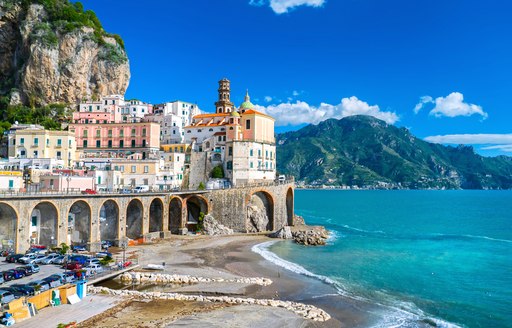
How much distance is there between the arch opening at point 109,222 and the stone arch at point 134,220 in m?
3.85

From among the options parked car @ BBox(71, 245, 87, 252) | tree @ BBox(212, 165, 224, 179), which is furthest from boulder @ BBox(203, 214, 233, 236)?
parked car @ BBox(71, 245, 87, 252)

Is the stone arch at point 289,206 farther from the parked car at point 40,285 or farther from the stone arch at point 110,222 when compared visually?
the parked car at point 40,285

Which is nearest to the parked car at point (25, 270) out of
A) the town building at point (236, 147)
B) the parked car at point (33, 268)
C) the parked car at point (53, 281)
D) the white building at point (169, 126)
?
the parked car at point (33, 268)

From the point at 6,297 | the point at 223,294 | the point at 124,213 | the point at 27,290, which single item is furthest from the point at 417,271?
the point at 6,297

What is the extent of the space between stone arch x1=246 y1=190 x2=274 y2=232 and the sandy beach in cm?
1584

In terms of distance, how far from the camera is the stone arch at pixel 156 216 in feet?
227

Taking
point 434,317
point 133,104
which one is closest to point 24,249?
point 434,317

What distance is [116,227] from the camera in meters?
60.3

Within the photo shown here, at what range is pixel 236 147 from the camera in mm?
85750

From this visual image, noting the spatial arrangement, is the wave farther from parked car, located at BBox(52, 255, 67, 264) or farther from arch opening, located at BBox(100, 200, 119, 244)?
arch opening, located at BBox(100, 200, 119, 244)

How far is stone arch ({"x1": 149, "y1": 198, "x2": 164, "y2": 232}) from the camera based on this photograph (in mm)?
69250

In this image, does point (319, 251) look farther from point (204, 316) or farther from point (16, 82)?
point (16, 82)

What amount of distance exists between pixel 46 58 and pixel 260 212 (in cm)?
6665

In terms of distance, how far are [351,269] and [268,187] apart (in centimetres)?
3287
